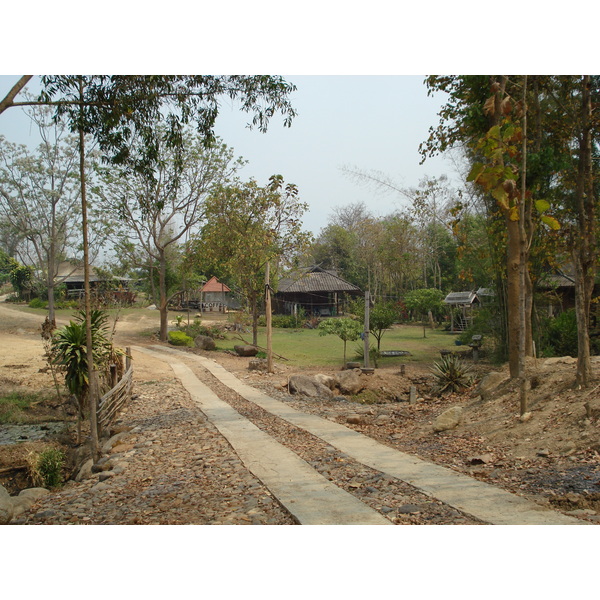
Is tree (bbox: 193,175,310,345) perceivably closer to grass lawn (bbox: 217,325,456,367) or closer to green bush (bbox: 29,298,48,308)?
grass lawn (bbox: 217,325,456,367)

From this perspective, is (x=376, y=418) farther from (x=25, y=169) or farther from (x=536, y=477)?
(x=25, y=169)

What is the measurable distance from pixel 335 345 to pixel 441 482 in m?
15.2

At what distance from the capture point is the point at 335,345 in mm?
19656

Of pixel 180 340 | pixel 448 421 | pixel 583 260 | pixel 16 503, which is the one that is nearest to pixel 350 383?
pixel 448 421

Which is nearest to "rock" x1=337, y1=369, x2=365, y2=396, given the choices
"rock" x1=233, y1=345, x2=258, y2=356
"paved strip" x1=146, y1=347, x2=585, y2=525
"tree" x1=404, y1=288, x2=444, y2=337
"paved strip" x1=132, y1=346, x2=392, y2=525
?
"paved strip" x1=146, y1=347, x2=585, y2=525

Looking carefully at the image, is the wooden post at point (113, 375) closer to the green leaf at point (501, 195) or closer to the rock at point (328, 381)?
the rock at point (328, 381)

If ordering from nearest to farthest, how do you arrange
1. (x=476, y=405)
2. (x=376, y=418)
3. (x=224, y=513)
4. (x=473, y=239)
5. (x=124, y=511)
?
(x=224, y=513)
(x=124, y=511)
(x=476, y=405)
(x=376, y=418)
(x=473, y=239)

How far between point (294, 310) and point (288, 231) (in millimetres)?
11855

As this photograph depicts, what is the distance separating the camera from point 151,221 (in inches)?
734

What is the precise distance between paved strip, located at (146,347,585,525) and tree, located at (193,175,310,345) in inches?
375

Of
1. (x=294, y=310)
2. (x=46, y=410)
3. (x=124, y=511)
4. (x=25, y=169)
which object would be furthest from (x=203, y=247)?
(x=124, y=511)

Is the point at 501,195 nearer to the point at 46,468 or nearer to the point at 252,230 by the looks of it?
the point at 46,468

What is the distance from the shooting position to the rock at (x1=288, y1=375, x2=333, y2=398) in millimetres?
10133

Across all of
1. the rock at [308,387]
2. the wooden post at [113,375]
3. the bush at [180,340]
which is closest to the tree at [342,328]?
the rock at [308,387]
